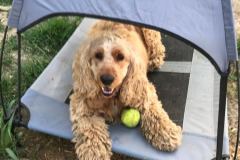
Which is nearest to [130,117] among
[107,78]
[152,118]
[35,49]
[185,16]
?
[152,118]

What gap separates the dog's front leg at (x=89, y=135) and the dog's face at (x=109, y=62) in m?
0.22

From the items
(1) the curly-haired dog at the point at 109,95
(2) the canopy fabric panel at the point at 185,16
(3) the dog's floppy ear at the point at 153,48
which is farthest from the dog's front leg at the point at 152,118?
(2) the canopy fabric panel at the point at 185,16

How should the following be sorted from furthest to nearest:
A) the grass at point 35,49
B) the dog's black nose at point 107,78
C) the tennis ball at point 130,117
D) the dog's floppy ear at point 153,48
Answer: the grass at point 35,49 → the dog's floppy ear at point 153,48 → the tennis ball at point 130,117 → the dog's black nose at point 107,78

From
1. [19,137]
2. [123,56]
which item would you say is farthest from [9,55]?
[123,56]

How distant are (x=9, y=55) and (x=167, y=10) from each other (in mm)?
2126

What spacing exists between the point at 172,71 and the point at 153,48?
0.26 m

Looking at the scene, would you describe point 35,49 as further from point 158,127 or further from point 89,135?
point 158,127

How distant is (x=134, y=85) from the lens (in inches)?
132

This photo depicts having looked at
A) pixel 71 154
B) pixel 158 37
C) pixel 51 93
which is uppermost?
pixel 158 37

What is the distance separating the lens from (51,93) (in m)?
3.85

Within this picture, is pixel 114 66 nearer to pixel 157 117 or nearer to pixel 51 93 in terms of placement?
pixel 157 117

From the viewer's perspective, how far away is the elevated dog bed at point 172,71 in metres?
2.73

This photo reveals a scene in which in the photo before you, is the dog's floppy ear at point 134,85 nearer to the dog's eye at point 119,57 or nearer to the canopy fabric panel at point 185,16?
the dog's eye at point 119,57

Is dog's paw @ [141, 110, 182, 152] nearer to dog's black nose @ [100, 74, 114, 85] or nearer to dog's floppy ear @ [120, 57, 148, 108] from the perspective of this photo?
dog's floppy ear @ [120, 57, 148, 108]
